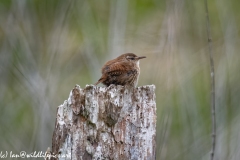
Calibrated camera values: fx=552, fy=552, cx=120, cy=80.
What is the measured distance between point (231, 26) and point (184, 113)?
150cm

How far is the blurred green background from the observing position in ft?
24.6

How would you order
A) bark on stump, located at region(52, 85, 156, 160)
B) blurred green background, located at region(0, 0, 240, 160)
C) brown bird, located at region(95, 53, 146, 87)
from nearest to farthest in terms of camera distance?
bark on stump, located at region(52, 85, 156, 160)
brown bird, located at region(95, 53, 146, 87)
blurred green background, located at region(0, 0, 240, 160)

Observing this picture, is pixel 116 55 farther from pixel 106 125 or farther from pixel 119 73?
pixel 106 125

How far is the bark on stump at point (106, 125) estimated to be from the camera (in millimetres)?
4109

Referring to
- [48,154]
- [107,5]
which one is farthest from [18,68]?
[107,5]

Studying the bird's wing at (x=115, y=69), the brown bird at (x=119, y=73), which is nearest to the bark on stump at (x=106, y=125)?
the brown bird at (x=119, y=73)

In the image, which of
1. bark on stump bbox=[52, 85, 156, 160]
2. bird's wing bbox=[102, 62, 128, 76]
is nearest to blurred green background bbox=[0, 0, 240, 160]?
bird's wing bbox=[102, 62, 128, 76]

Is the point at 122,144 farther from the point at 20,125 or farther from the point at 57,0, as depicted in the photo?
the point at 20,125

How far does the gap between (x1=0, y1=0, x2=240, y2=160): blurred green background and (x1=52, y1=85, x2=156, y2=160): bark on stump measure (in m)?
1.90

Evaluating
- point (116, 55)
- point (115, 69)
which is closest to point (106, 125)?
point (115, 69)

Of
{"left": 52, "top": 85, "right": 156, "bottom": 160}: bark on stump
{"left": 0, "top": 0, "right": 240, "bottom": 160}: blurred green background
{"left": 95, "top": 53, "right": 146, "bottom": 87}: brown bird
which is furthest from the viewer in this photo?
{"left": 0, "top": 0, "right": 240, "bottom": 160}: blurred green background

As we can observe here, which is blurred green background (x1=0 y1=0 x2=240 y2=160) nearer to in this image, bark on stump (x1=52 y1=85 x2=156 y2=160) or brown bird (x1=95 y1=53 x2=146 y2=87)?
brown bird (x1=95 y1=53 x2=146 y2=87)

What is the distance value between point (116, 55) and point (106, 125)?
12.3ft

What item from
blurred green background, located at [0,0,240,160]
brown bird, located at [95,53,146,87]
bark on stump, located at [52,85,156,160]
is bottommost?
bark on stump, located at [52,85,156,160]
